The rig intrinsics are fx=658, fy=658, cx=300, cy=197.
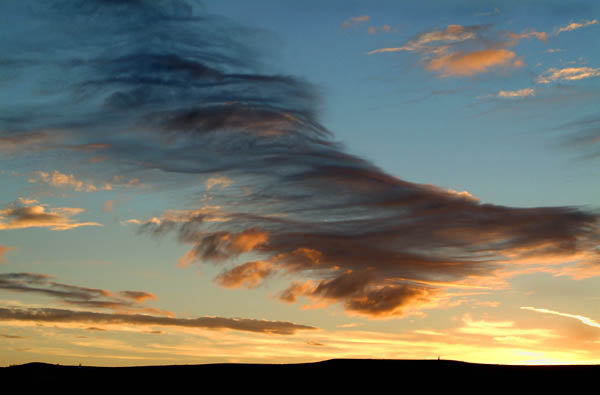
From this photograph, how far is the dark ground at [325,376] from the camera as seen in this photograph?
137 ft

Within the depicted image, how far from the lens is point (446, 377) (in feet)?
144

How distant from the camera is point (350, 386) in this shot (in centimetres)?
4347

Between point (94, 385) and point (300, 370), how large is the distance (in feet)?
47.9

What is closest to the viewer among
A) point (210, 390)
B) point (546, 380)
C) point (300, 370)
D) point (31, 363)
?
point (546, 380)

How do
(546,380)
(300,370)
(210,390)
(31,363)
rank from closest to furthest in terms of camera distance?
1. (546,380)
2. (210,390)
3. (300,370)
4. (31,363)

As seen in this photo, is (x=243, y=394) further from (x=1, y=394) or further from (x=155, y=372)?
(x=1, y=394)

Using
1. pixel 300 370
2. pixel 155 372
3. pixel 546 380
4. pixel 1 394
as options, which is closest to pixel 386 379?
pixel 300 370

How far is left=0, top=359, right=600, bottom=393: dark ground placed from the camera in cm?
4182

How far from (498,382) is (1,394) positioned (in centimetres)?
3224

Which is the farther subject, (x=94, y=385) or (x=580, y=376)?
(x=94, y=385)

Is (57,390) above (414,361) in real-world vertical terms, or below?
below

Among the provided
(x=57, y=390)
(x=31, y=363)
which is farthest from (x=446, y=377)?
(x=31, y=363)

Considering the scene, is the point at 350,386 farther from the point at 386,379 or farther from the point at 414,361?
the point at 414,361

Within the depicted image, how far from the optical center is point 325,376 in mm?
46500
